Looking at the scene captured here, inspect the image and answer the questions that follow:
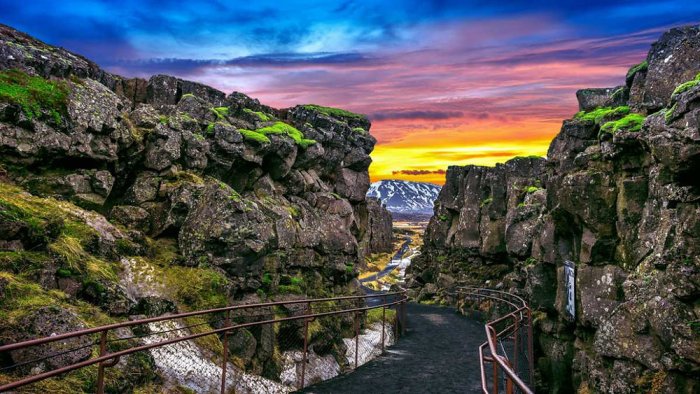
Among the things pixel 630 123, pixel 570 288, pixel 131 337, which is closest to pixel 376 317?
pixel 570 288

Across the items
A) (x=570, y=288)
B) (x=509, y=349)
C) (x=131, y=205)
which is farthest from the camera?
(x=509, y=349)

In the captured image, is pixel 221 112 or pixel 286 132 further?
pixel 286 132

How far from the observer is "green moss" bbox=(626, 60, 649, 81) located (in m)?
17.5

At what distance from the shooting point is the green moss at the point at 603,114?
17.4 meters

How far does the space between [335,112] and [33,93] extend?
79.1ft

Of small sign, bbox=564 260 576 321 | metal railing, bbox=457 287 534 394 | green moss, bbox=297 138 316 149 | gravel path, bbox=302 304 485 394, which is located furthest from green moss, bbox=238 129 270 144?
small sign, bbox=564 260 576 321

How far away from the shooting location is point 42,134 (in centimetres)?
1384

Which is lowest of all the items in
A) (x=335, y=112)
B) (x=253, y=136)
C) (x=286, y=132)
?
(x=253, y=136)

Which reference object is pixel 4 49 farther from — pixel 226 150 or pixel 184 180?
pixel 226 150

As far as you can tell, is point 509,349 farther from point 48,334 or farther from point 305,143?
point 48,334

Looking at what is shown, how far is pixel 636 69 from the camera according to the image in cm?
A: 1806

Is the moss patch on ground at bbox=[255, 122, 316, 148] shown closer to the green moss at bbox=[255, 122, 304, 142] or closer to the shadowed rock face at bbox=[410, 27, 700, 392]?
the green moss at bbox=[255, 122, 304, 142]

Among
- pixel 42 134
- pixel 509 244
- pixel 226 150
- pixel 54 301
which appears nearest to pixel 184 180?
pixel 226 150

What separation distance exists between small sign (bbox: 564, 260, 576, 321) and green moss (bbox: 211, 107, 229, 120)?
58.1 ft
